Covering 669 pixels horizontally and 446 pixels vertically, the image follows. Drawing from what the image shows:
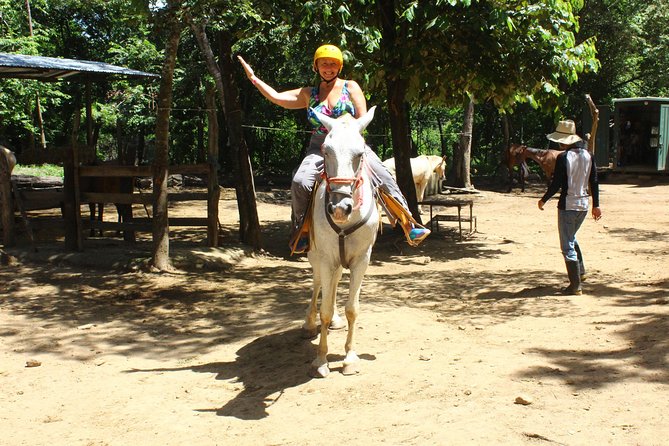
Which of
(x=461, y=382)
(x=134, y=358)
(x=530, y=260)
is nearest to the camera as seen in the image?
(x=461, y=382)

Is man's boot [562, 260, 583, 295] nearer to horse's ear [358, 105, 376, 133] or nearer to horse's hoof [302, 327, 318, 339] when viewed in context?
horse's hoof [302, 327, 318, 339]

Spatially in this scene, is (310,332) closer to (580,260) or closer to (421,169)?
(580,260)

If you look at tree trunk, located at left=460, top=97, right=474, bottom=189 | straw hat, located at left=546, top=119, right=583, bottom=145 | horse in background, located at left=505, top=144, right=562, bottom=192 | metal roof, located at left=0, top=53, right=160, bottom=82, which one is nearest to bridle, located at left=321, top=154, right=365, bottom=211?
straw hat, located at left=546, top=119, right=583, bottom=145

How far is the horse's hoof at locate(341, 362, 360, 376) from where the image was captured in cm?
569

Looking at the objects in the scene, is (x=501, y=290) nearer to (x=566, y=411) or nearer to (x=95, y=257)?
(x=566, y=411)

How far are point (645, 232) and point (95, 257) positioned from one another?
1052cm

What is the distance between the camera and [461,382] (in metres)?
5.32

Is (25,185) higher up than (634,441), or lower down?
higher up

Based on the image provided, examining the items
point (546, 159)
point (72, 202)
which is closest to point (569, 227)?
point (72, 202)

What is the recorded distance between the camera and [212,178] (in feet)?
35.8

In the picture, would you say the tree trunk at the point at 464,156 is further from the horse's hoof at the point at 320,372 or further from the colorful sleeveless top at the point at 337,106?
the horse's hoof at the point at 320,372

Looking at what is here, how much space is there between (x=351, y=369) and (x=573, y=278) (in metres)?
3.80

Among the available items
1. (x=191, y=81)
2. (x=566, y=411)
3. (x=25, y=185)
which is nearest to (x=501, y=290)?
(x=566, y=411)

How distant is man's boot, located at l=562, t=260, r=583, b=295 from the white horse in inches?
136
